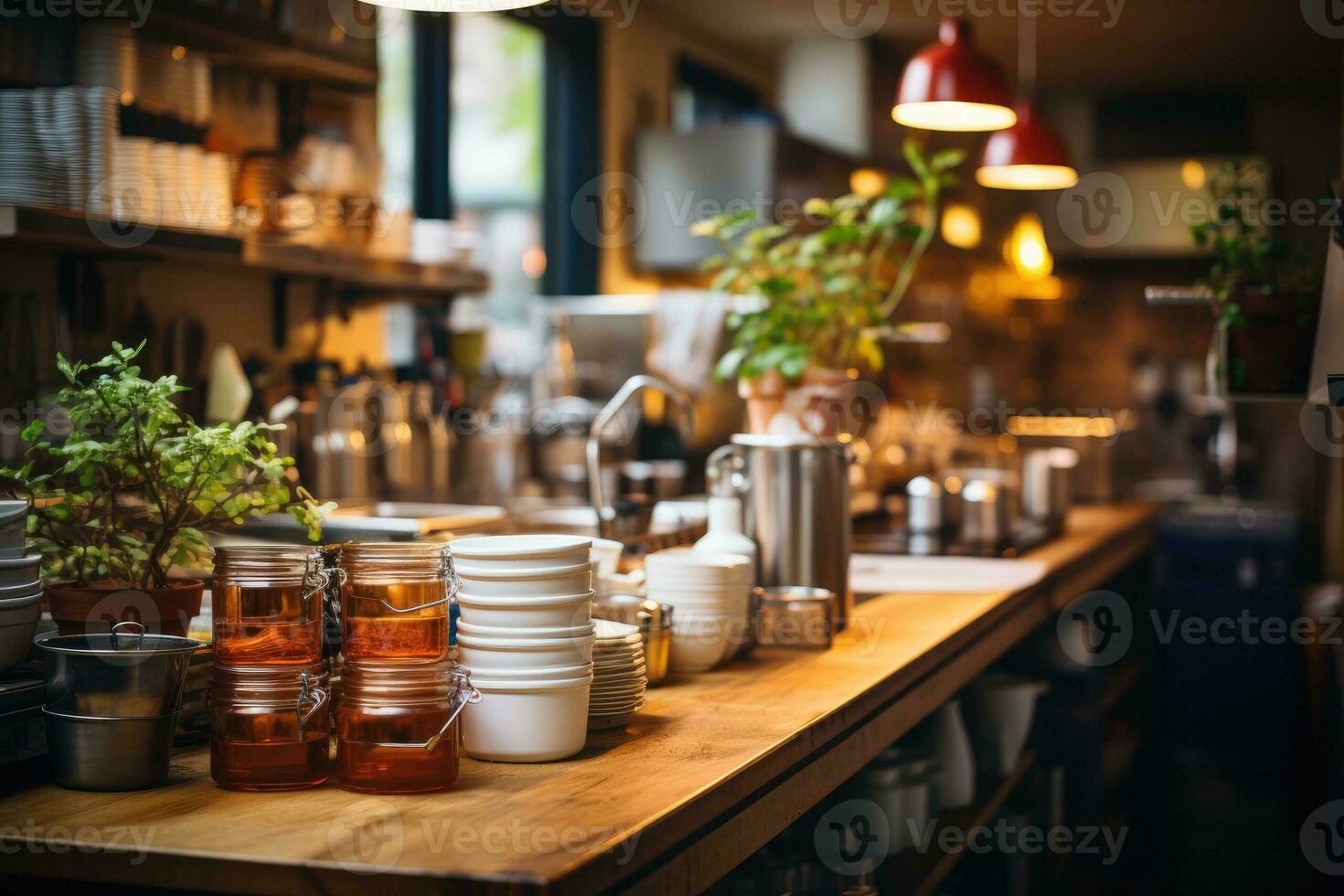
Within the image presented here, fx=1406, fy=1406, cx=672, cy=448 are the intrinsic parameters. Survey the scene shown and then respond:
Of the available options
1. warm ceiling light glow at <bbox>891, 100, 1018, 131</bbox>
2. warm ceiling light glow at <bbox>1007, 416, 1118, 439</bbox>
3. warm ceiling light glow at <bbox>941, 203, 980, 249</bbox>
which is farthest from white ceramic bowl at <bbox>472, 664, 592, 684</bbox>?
warm ceiling light glow at <bbox>941, 203, 980, 249</bbox>

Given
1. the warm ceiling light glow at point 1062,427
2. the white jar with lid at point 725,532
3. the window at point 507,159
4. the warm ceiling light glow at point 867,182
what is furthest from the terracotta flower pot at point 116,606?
the warm ceiling light glow at point 1062,427

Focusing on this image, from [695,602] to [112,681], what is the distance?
0.97 meters

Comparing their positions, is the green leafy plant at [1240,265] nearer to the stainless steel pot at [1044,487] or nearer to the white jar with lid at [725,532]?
the white jar with lid at [725,532]

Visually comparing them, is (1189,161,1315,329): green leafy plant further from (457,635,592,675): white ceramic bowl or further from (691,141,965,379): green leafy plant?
(457,635,592,675): white ceramic bowl

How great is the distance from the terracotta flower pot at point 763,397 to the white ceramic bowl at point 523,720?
1738 mm

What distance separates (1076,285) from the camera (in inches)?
342

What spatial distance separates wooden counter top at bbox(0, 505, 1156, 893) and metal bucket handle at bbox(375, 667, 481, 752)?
0.06 metres

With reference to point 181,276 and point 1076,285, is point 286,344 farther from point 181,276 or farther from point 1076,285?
point 1076,285

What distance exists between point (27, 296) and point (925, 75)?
214 cm

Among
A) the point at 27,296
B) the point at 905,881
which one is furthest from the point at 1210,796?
the point at 27,296

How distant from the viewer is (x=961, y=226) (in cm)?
745

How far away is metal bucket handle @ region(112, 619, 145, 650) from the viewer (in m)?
1.61

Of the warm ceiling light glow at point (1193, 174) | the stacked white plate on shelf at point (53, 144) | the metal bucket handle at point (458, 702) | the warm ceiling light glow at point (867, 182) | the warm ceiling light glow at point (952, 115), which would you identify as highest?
the warm ceiling light glow at point (1193, 174)

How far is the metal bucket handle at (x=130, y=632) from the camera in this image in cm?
161
